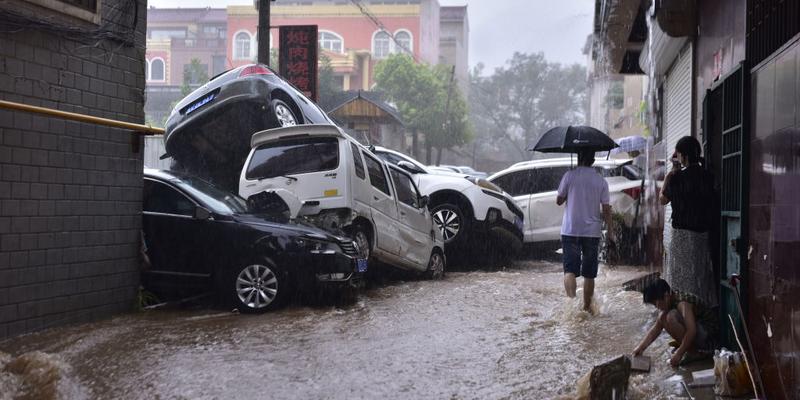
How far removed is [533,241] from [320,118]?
456 cm

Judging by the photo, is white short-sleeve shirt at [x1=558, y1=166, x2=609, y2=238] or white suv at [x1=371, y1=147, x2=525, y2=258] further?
white suv at [x1=371, y1=147, x2=525, y2=258]

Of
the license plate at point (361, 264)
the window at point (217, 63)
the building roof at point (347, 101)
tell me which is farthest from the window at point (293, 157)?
the window at point (217, 63)

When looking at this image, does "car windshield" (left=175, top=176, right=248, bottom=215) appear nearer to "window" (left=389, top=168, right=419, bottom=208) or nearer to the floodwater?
the floodwater

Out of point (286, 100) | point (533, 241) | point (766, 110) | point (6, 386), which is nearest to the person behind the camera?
point (766, 110)

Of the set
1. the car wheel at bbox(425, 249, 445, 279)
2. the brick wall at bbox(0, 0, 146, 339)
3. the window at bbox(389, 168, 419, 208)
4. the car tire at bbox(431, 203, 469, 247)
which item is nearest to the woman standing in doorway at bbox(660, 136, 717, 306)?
the brick wall at bbox(0, 0, 146, 339)

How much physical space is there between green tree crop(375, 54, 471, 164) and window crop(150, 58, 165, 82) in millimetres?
20963

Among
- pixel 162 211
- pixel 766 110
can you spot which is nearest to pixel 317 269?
pixel 162 211

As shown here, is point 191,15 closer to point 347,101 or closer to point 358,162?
point 347,101

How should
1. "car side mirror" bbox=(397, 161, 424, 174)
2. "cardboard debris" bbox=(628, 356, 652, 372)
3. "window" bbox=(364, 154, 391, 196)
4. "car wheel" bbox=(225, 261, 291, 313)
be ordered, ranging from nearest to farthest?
"cardboard debris" bbox=(628, 356, 652, 372), "car wheel" bbox=(225, 261, 291, 313), "window" bbox=(364, 154, 391, 196), "car side mirror" bbox=(397, 161, 424, 174)

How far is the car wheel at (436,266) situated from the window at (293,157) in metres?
3.02

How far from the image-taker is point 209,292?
9.30 meters

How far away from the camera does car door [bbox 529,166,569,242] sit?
15094 millimetres

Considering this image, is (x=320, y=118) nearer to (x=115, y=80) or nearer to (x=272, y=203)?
(x=272, y=203)

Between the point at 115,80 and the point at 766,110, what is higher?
the point at 115,80
